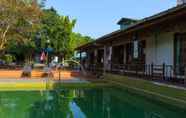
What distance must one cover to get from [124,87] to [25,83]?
18.7 feet

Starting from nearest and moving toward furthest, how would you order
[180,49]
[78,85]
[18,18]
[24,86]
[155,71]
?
[180,49], [155,71], [24,86], [78,85], [18,18]

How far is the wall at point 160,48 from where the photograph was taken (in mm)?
16750

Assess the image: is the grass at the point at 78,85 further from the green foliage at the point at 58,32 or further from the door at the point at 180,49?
the green foliage at the point at 58,32

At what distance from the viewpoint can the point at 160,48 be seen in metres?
18.1

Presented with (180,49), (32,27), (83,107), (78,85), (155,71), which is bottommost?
(83,107)

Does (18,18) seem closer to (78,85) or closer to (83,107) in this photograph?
(78,85)

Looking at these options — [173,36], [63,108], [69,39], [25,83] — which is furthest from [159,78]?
[69,39]

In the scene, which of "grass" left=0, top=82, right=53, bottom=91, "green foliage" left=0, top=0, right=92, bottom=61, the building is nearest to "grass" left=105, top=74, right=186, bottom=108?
the building

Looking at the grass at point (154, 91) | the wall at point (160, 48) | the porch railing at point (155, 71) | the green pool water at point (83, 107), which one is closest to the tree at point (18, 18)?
the porch railing at point (155, 71)

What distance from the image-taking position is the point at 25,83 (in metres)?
19.1

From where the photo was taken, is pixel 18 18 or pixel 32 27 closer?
pixel 18 18

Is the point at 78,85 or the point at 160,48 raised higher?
the point at 160,48

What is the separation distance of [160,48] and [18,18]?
14.6 metres

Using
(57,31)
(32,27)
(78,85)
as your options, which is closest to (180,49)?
(78,85)
